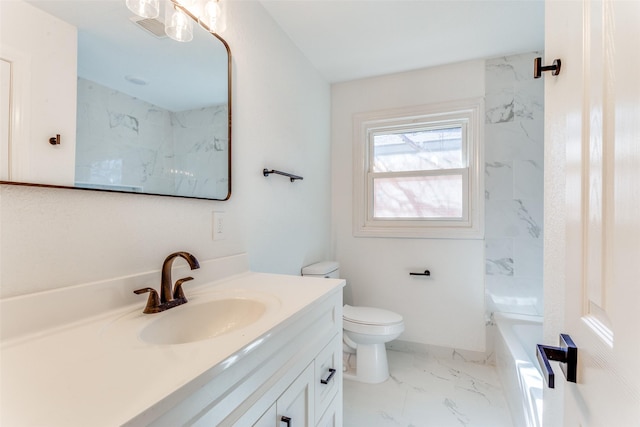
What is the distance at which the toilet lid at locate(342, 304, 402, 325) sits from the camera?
1.93 m

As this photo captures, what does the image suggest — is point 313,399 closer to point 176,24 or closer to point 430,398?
point 430,398

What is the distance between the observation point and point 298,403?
87cm

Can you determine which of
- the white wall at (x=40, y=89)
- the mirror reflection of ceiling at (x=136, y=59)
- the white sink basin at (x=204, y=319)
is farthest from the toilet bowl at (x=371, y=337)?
the white wall at (x=40, y=89)

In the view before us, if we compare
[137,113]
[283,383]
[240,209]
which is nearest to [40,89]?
[137,113]

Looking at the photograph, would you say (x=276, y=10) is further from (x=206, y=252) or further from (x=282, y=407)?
(x=282, y=407)

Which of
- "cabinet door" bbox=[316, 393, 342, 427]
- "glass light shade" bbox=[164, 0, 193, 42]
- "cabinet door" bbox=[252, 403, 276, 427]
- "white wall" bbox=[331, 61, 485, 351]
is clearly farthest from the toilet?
"glass light shade" bbox=[164, 0, 193, 42]

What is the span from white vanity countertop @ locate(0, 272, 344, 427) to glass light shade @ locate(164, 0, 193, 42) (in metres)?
0.99

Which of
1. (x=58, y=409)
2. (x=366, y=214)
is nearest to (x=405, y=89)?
(x=366, y=214)

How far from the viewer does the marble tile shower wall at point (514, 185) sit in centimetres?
210

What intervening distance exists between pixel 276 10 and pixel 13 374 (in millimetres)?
1894

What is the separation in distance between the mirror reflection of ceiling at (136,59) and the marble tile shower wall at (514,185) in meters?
1.98

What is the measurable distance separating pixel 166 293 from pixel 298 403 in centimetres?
53

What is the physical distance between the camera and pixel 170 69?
111 cm

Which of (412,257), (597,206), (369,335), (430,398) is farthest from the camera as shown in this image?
(412,257)
